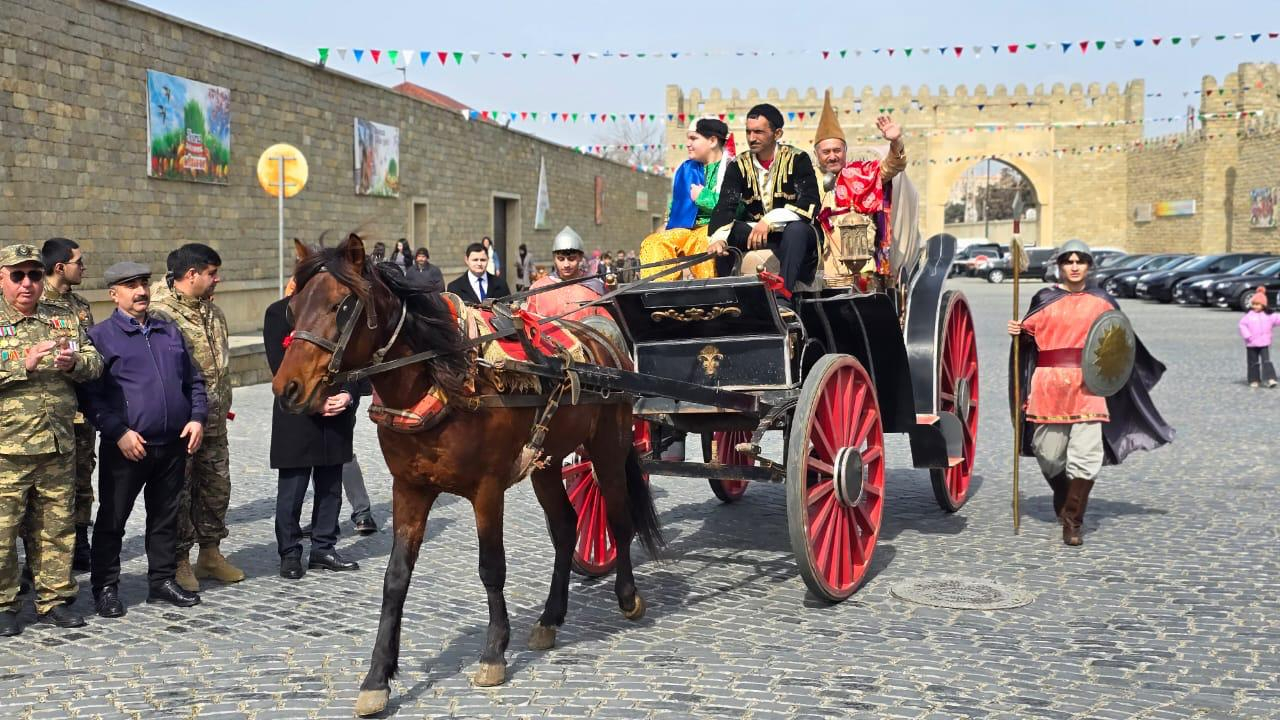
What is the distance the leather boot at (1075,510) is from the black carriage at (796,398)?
699 millimetres

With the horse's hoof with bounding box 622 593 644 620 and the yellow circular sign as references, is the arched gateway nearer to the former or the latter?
the yellow circular sign

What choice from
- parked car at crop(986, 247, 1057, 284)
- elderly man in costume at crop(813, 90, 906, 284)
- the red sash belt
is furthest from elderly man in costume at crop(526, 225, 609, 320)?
parked car at crop(986, 247, 1057, 284)

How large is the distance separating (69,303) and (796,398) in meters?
3.70

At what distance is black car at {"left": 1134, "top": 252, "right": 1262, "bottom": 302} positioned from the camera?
35.2m

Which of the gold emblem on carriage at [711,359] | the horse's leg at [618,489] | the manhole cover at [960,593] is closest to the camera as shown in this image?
the horse's leg at [618,489]

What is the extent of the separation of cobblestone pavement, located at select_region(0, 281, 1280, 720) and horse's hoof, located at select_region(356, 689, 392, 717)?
123mm

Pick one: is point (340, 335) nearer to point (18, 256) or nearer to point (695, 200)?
point (18, 256)

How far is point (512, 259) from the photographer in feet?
120

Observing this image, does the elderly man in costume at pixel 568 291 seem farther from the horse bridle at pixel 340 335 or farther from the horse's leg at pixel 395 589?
the horse bridle at pixel 340 335

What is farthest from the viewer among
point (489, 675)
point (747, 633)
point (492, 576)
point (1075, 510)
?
point (1075, 510)

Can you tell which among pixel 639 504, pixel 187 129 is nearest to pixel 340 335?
pixel 639 504

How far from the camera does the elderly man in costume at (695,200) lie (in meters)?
6.78

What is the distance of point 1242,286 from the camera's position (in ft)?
100

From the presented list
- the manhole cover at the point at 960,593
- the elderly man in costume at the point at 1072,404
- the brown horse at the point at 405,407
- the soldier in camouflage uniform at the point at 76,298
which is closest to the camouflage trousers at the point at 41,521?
the soldier in camouflage uniform at the point at 76,298
